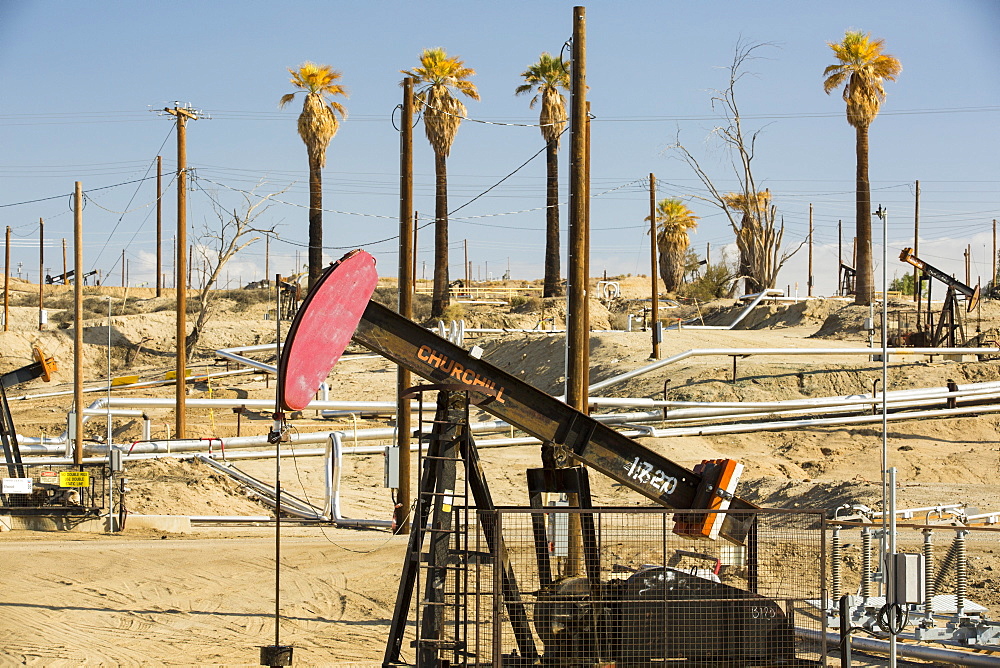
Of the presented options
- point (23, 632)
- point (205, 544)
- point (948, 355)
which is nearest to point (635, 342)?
point (948, 355)

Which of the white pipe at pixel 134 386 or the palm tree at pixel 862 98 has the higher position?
the palm tree at pixel 862 98

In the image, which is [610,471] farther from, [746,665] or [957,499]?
[957,499]

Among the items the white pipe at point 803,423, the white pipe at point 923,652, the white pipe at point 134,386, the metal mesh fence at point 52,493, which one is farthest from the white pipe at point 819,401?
the white pipe at point 134,386

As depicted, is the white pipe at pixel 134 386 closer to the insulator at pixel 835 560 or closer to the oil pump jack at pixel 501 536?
the insulator at pixel 835 560

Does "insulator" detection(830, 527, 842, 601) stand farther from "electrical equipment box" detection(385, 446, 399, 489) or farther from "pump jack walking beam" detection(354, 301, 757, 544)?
"electrical equipment box" detection(385, 446, 399, 489)

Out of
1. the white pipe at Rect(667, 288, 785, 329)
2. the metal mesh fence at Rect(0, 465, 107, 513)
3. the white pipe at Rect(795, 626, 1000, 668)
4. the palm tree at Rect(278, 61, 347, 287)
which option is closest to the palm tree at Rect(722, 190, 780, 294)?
the white pipe at Rect(667, 288, 785, 329)

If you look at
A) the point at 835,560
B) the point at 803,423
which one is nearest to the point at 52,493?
the point at 835,560

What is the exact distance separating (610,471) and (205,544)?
12842mm

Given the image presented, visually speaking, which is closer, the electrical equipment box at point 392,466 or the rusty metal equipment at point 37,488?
the electrical equipment box at point 392,466

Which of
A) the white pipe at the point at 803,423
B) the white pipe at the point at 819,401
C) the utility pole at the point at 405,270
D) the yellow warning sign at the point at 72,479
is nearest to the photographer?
the utility pole at the point at 405,270

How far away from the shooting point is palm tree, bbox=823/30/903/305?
45.2 meters

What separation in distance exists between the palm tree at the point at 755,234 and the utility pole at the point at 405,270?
113ft

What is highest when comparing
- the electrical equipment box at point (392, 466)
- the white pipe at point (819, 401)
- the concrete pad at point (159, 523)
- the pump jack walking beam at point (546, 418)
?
the pump jack walking beam at point (546, 418)

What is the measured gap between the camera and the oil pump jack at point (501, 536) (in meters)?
8.32
